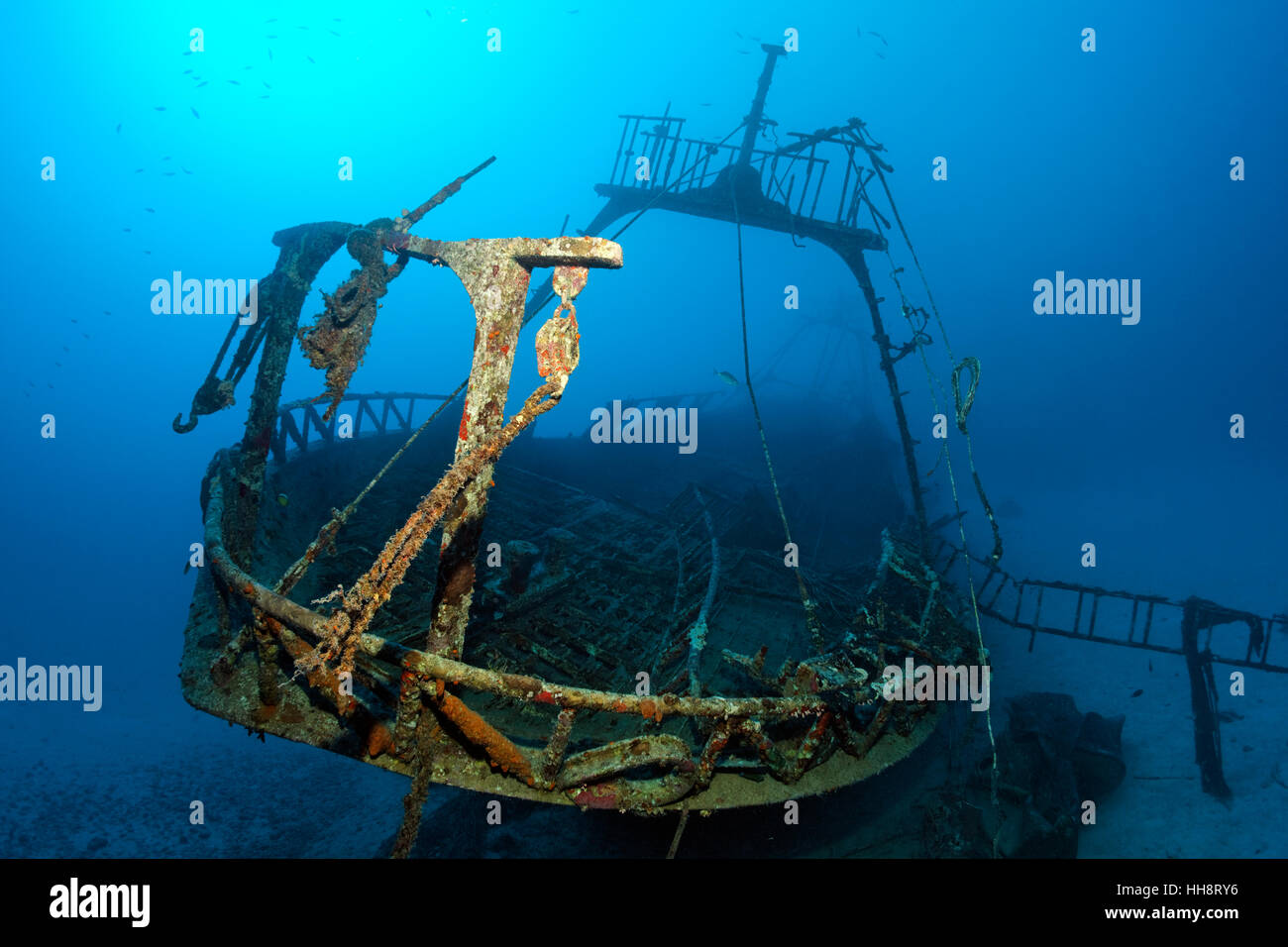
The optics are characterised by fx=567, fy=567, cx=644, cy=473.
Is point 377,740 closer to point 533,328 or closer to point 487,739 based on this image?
point 487,739

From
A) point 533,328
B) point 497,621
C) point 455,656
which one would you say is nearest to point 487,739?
point 455,656

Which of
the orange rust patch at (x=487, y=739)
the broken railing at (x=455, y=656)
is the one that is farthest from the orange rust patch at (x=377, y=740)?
the orange rust patch at (x=487, y=739)

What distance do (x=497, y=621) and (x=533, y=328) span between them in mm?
54174

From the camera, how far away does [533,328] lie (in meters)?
58.0


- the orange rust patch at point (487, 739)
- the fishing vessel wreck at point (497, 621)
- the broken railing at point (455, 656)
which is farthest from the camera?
the orange rust patch at point (487, 739)

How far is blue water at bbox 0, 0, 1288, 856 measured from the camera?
32.8m

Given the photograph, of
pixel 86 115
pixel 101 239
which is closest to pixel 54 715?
pixel 101 239

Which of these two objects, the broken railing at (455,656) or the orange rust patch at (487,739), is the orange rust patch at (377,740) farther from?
the orange rust patch at (487,739)

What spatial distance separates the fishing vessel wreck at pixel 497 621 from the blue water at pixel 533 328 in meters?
6.53

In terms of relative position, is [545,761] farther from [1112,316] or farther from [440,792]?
[1112,316]

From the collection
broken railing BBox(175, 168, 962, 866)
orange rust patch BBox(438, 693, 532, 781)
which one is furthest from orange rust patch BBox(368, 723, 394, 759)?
orange rust patch BBox(438, 693, 532, 781)

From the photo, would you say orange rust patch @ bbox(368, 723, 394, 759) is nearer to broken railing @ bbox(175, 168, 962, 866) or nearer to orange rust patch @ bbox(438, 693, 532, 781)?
broken railing @ bbox(175, 168, 962, 866)

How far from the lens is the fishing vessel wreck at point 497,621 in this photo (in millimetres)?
3193

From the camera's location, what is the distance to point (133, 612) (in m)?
41.5
